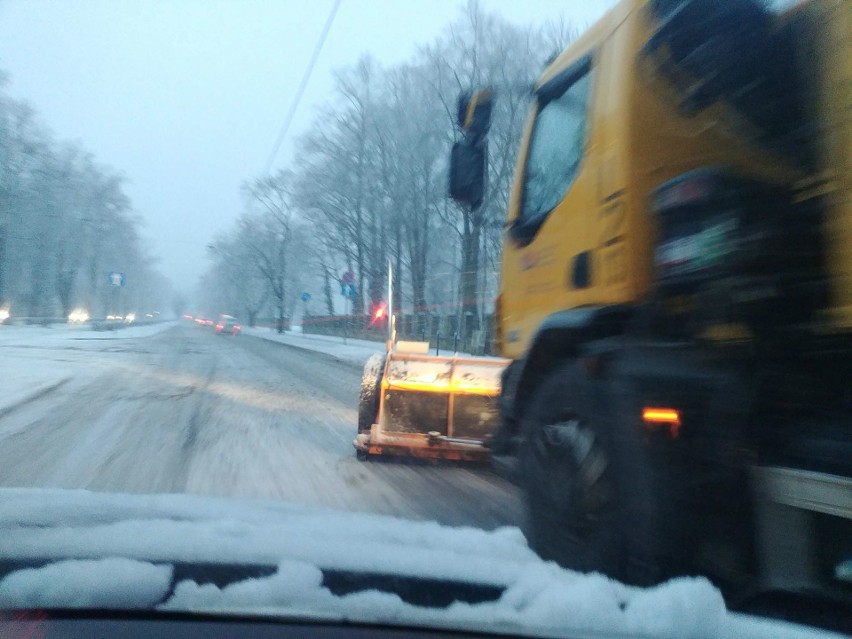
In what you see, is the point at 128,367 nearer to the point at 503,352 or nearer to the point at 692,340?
the point at 503,352

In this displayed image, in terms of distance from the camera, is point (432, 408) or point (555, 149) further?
point (432, 408)

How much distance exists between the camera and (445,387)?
22.6 ft

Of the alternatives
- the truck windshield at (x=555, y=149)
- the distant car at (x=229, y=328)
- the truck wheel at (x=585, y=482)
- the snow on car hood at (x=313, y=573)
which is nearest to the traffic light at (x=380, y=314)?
the truck windshield at (x=555, y=149)

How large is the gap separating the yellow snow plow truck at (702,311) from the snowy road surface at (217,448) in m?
2.04

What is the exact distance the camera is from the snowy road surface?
19.0 feet

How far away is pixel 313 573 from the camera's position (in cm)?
302

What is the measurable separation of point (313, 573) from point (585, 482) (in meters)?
1.23

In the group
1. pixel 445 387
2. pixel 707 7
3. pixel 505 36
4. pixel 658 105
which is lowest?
pixel 445 387

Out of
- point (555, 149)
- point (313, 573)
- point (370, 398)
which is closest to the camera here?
point (313, 573)

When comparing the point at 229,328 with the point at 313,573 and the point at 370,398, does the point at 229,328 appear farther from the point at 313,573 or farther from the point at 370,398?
the point at 313,573

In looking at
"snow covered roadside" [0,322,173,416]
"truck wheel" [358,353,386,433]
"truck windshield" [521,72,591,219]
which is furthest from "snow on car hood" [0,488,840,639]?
"snow covered roadside" [0,322,173,416]

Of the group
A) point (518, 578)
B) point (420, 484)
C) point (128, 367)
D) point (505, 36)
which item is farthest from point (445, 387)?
point (128, 367)

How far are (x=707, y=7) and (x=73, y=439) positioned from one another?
7265mm

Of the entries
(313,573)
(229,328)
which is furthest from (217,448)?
(229,328)
